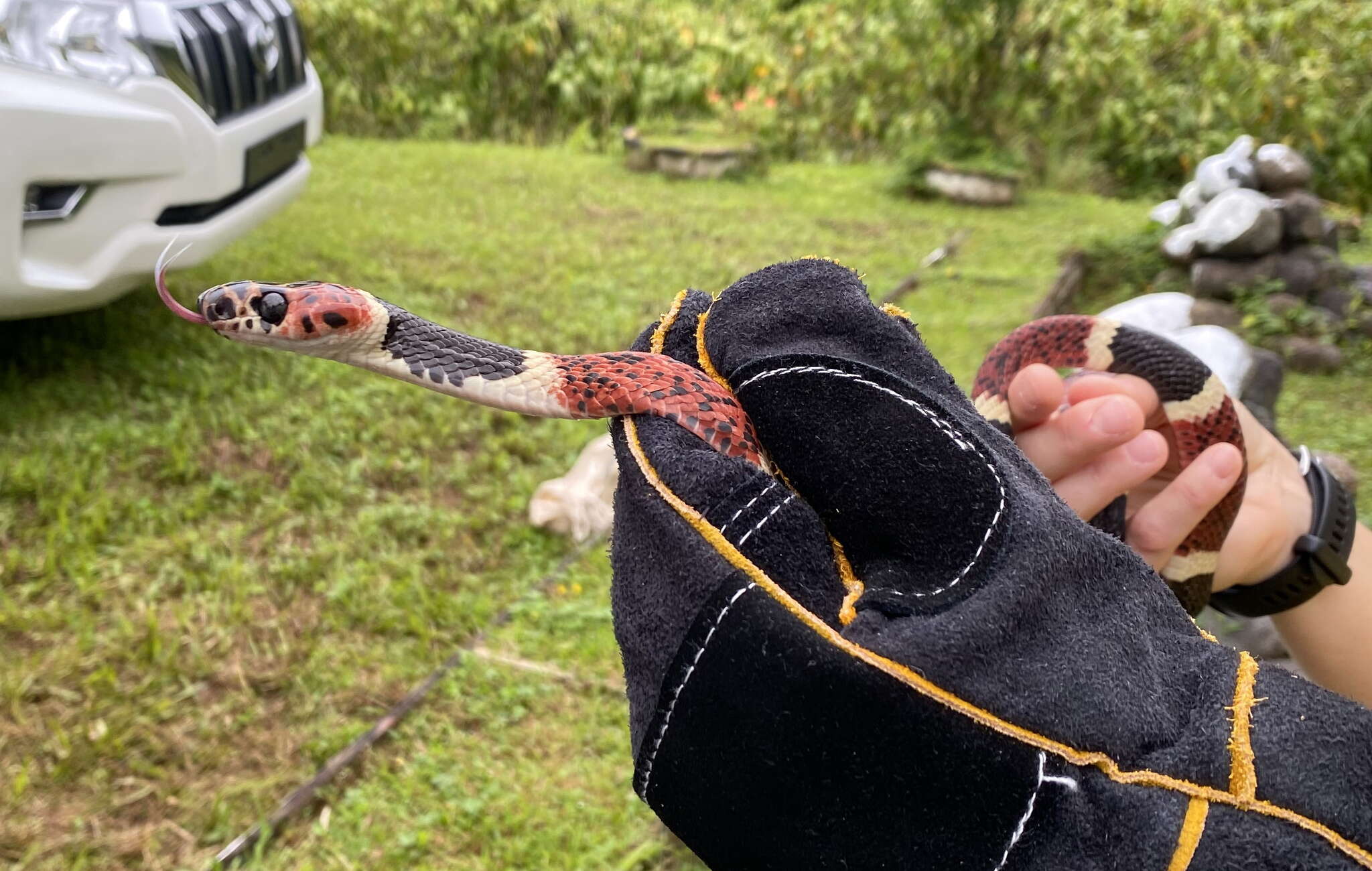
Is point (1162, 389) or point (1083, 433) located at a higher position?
point (1083, 433)

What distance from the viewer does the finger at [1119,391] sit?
160cm

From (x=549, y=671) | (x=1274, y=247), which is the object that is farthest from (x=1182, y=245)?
(x=549, y=671)

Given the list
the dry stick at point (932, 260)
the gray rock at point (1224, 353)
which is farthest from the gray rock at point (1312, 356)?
the dry stick at point (932, 260)

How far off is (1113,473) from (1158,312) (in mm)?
3841

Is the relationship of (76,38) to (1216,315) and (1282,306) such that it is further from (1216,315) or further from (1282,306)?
(1282,306)

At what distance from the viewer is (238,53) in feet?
10.4

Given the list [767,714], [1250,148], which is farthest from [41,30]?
[1250,148]

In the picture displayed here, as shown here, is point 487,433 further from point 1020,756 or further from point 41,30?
point 1020,756

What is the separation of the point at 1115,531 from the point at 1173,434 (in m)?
0.43

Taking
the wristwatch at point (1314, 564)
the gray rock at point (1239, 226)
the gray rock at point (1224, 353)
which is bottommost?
the gray rock at point (1239, 226)

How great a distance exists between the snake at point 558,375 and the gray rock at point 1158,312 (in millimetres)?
3054

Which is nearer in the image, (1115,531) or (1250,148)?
(1115,531)

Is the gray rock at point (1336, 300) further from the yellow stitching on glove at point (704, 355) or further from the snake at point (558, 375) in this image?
the yellow stitching on glove at point (704, 355)

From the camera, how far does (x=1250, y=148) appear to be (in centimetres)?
602
